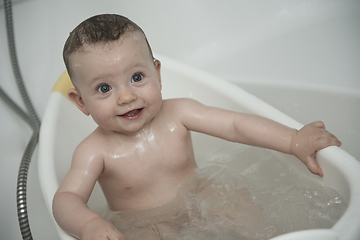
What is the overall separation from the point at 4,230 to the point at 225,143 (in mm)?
704

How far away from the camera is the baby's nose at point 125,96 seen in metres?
0.73

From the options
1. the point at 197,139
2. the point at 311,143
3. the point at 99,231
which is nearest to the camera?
the point at 99,231

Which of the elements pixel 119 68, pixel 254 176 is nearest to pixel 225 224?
pixel 254 176

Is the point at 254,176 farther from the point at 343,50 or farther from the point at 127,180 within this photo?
the point at 343,50

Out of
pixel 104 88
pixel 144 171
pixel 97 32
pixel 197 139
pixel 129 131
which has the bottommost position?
pixel 197 139

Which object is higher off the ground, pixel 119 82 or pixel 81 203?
pixel 119 82

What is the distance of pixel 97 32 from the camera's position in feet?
2.41

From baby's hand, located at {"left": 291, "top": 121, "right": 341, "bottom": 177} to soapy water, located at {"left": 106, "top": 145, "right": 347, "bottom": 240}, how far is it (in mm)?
48

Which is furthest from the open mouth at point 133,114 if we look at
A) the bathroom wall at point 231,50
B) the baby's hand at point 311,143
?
the bathroom wall at point 231,50

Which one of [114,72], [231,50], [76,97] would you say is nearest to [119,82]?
[114,72]

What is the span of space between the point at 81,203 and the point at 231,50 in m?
1.31

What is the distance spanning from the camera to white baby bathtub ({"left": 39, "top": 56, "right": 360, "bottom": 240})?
580 millimetres

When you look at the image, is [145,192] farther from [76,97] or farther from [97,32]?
[97,32]

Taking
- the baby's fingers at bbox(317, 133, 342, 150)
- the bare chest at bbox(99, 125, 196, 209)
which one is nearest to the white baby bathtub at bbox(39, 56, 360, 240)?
the baby's fingers at bbox(317, 133, 342, 150)
